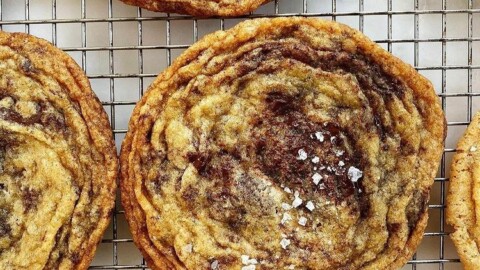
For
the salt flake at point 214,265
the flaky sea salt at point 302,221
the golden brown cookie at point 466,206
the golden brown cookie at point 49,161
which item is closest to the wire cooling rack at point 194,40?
the golden brown cookie at point 466,206

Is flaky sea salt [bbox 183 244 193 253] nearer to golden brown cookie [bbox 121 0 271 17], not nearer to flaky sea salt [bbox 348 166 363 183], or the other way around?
flaky sea salt [bbox 348 166 363 183]

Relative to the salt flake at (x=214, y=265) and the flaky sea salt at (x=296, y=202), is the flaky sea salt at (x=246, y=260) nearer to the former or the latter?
the salt flake at (x=214, y=265)

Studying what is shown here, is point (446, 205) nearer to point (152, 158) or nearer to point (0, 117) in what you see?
point (152, 158)

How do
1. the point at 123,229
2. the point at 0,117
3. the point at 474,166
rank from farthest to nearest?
the point at 123,229, the point at 474,166, the point at 0,117

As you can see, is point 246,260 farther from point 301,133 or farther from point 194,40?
point 194,40

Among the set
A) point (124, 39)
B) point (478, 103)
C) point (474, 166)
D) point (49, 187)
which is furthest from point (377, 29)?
point (49, 187)

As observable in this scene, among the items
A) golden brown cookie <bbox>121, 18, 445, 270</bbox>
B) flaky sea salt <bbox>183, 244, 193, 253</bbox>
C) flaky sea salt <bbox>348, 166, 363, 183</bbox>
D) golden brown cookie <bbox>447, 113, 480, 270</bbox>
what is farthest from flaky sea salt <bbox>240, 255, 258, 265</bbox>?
golden brown cookie <bbox>447, 113, 480, 270</bbox>
